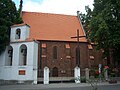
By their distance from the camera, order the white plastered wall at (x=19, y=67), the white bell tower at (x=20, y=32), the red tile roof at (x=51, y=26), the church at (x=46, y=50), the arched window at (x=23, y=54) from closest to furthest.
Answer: the white plastered wall at (x=19, y=67) → the church at (x=46, y=50) → the white bell tower at (x=20, y=32) → the arched window at (x=23, y=54) → the red tile roof at (x=51, y=26)

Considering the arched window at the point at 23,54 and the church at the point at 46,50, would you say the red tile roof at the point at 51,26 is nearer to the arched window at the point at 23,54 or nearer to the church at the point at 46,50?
the church at the point at 46,50

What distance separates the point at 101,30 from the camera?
2825 cm

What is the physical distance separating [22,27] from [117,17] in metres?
13.7

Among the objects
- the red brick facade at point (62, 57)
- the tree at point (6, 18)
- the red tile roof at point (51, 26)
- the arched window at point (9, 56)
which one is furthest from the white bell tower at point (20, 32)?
the red brick facade at point (62, 57)

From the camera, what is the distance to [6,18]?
30.0 m

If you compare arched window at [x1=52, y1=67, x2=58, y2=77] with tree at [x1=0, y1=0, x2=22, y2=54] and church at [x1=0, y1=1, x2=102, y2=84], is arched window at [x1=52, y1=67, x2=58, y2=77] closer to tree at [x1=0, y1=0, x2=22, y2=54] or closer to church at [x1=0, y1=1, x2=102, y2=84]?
church at [x1=0, y1=1, x2=102, y2=84]

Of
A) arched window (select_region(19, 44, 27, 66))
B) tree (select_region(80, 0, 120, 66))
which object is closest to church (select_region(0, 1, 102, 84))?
arched window (select_region(19, 44, 27, 66))

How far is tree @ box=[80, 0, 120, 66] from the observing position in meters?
28.8

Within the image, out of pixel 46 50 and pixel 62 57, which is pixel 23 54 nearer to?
pixel 46 50

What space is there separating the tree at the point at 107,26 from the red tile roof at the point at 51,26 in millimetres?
9655

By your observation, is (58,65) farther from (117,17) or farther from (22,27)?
(117,17)

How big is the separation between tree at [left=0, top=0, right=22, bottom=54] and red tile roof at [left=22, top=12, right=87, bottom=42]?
726 centimetres

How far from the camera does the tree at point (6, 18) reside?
28655 millimetres

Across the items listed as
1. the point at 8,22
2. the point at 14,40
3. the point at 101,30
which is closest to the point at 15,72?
the point at 14,40
